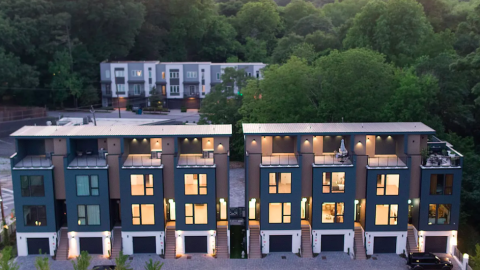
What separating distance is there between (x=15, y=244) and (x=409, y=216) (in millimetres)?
27759

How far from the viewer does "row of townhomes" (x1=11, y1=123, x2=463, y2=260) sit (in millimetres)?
32344

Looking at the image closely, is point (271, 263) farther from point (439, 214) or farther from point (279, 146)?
point (439, 214)

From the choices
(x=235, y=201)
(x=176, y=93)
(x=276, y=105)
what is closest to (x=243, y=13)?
(x=176, y=93)

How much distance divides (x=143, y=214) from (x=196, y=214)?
3502mm

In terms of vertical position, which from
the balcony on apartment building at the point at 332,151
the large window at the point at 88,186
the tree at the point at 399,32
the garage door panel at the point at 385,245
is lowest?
the garage door panel at the point at 385,245

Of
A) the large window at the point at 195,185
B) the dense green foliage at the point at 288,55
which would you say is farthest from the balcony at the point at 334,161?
the dense green foliage at the point at 288,55

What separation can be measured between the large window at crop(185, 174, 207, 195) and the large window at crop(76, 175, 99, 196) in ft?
19.5

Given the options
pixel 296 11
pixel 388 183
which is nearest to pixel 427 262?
pixel 388 183

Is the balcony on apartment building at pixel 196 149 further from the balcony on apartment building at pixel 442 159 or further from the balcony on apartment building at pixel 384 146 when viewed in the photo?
the balcony on apartment building at pixel 442 159

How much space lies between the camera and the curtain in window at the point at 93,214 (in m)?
32.5

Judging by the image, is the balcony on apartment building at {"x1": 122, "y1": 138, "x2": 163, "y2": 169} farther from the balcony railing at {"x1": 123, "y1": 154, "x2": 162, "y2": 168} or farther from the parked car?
the parked car

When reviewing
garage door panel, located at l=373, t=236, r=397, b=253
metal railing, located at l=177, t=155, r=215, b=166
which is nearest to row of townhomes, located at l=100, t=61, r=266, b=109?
metal railing, located at l=177, t=155, r=215, b=166

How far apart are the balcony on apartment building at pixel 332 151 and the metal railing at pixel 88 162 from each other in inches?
555

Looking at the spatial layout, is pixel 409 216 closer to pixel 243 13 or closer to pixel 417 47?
pixel 417 47
